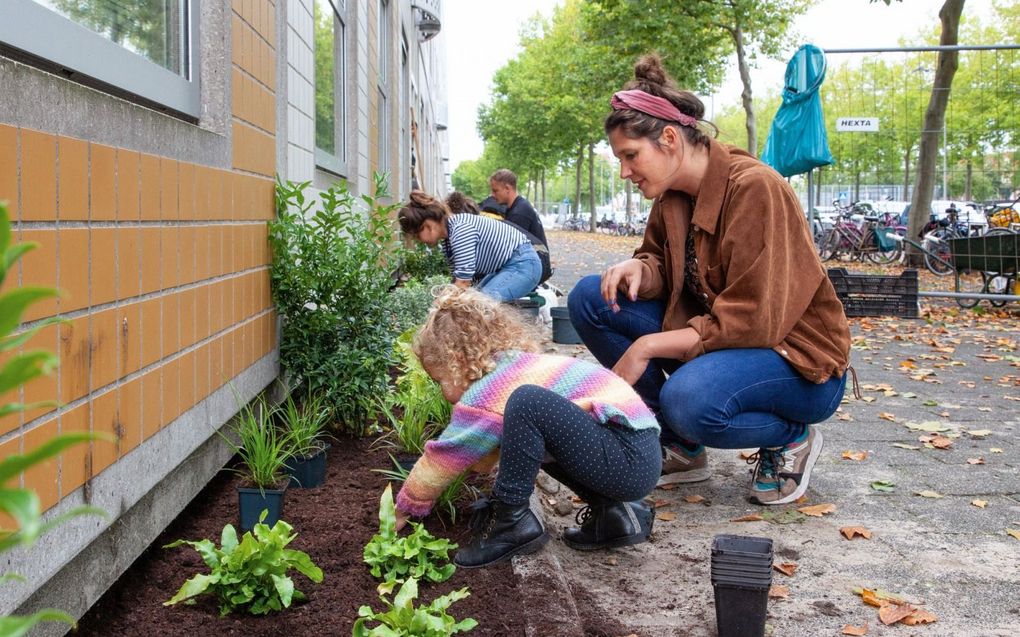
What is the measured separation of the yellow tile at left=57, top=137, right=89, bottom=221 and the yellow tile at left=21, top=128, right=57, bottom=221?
0.03 m

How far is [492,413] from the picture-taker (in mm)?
2779

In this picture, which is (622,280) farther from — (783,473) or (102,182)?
(102,182)

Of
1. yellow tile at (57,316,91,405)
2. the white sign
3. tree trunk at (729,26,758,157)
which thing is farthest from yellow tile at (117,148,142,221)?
tree trunk at (729,26,758,157)

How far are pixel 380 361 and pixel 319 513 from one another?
0.99 m

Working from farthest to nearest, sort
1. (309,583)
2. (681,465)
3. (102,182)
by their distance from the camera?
(681,465) → (309,583) → (102,182)

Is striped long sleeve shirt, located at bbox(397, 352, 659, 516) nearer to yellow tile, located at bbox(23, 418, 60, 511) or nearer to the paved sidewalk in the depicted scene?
the paved sidewalk

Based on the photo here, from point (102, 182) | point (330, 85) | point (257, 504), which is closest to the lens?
point (102, 182)

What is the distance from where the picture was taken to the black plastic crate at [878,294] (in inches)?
399

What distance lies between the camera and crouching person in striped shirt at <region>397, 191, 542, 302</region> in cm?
649

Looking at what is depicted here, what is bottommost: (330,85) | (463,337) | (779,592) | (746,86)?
(779,592)

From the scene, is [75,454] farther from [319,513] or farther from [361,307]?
[361,307]

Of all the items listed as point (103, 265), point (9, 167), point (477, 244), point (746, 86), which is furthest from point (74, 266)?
point (746, 86)

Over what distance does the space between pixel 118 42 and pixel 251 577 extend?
1414mm

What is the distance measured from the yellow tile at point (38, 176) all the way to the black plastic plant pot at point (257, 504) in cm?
125
